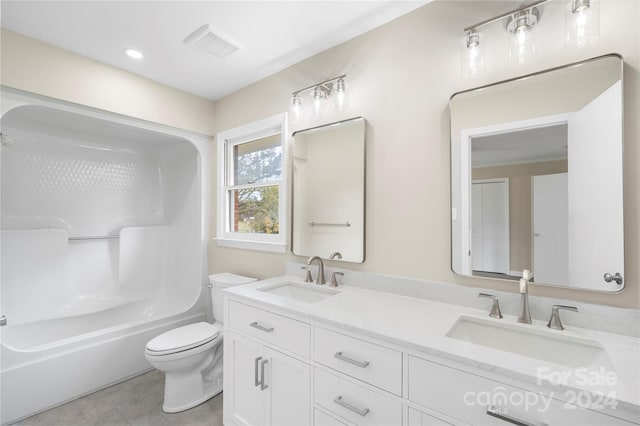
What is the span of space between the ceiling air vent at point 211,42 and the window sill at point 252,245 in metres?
1.45

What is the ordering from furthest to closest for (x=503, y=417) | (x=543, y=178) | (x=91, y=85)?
(x=91, y=85) < (x=543, y=178) < (x=503, y=417)

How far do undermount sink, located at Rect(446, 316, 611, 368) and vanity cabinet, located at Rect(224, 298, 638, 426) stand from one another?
0.76 feet

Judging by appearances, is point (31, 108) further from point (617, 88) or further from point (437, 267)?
point (617, 88)

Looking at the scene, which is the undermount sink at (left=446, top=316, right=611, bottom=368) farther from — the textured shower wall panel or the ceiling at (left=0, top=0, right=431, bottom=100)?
the textured shower wall panel

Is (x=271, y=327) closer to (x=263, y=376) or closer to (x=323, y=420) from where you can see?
(x=263, y=376)

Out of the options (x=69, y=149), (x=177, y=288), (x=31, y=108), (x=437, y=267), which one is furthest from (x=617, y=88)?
(x=69, y=149)

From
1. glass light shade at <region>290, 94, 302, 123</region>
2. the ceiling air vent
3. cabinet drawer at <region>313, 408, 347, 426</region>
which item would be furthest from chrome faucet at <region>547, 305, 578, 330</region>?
the ceiling air vent

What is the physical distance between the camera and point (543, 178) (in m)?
1.23

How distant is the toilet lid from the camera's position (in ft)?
6.12

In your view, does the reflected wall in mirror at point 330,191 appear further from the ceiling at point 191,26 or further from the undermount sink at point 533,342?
the undermount sink at point 533,342

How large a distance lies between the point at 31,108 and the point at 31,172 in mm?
792

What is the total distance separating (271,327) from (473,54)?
1.68m

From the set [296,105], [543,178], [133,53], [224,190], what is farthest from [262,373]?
[133,53]

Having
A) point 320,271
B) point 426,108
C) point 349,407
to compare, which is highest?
point 426,108
